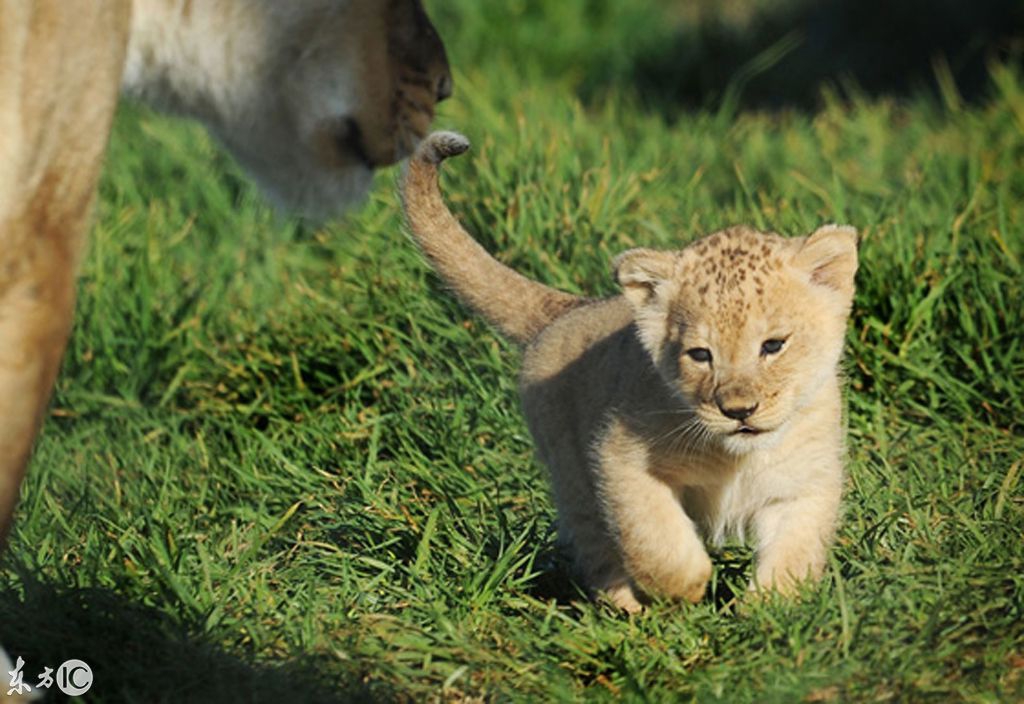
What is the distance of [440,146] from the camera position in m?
4.59

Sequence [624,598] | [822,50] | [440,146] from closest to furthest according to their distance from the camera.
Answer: [624,598] → [440,146] → [822,50]

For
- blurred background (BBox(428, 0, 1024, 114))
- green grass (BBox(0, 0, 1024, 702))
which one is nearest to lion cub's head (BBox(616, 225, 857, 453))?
green grass (BBox(0, 0, 1024, 702))

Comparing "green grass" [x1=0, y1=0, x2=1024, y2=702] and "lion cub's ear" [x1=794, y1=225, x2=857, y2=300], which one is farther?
"lion cub's ear" [x1=794, y1=225, x2=857, y2=300]

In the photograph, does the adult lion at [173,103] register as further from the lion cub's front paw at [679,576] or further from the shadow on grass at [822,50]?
the shadow on grass at [822,50]

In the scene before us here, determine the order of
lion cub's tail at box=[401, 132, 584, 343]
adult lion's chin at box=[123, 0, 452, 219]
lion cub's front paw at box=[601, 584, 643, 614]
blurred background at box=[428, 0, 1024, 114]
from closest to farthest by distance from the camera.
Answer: adult lion's chin at box=[123, 0, 452, 219] → lion cub's front paw at box=[601, 584, 643, 614] → lion cub's tail at box=[401, 132, 584, 343] → blurred background at box=[428, 0, 1024, 114]

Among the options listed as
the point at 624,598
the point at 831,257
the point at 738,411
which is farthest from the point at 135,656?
the point at 831,257

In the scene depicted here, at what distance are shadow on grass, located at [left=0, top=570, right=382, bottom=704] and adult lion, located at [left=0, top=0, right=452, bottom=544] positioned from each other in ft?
2.45

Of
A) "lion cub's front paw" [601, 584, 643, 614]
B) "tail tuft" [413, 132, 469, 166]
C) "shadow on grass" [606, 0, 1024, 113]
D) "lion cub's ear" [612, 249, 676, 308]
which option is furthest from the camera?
"shadow on grass" [606, 0, 1024, 113]

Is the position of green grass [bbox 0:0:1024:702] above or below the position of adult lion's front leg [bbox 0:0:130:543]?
below

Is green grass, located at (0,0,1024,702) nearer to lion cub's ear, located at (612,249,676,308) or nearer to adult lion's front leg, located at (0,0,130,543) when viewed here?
lion cub's ear, located at (612,249,676,308)

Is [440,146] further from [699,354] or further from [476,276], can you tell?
[699,354]

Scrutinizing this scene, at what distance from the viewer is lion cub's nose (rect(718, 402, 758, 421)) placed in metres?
3.84

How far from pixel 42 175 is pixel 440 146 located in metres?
1.66

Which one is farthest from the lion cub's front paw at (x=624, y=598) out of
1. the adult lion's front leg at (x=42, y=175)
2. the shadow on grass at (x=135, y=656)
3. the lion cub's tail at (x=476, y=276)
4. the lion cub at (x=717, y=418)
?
the adult lion's front leg at (x=42, y=175)
